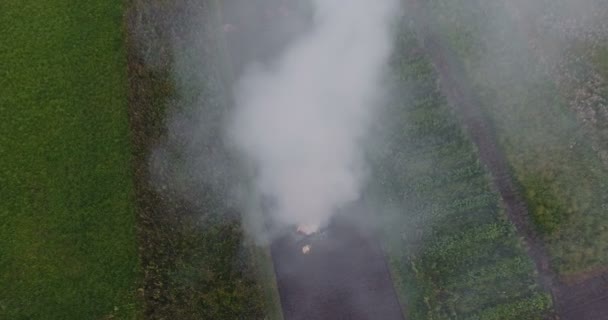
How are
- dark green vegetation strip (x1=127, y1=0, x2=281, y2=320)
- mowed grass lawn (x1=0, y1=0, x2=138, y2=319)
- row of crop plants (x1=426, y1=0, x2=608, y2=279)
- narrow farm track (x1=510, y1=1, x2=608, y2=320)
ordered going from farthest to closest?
mowed grass lawn (x1=0, y1=0, x2=138, y2=319) → row of crop plants (x1=426, y1=0, x2=608, y2=279) → dark green vegetation strip (x1=127, y1=0, x2=281, y2=320) → narrow farm track (x1=510, y1=1, x2=608, y2=320)

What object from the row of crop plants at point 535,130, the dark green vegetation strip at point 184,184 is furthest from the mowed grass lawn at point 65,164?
the row of crop plants at point 535,130

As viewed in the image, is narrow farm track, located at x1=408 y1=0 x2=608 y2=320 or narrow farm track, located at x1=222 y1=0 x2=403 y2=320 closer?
narrow farm track, located at x1=408 y1=0 x2=608 y2=320

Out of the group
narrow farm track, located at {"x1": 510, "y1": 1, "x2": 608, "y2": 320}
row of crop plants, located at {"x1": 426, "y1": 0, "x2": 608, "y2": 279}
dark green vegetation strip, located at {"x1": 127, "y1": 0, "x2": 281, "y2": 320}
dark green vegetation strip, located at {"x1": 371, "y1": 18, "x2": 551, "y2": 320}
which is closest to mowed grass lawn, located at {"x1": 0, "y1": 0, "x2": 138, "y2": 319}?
dark green vegetation strip, located at {"x1": 127, "y1": 0, "x2": 281, "y2": 320}

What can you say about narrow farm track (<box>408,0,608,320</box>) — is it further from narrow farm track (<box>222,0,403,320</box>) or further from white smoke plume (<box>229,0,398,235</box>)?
narrow farm track (<box>222,0,403,320</box>)

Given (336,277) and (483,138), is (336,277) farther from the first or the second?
(483,138)

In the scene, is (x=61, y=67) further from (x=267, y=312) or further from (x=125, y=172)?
(x=267, y=312)

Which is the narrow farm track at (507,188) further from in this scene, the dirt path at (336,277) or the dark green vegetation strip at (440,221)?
the dirt path at (336,277)
